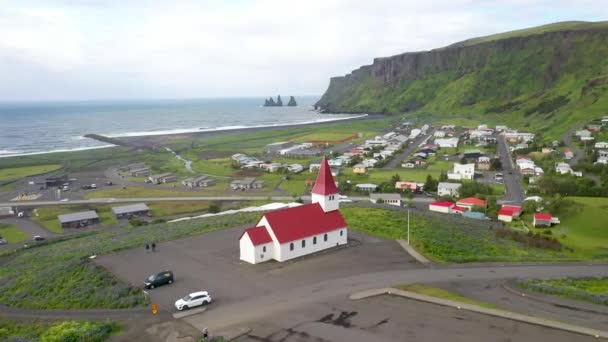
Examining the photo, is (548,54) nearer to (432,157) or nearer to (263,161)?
(432,157)

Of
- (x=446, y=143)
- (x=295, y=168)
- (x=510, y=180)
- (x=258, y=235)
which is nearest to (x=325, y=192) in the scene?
(x=258, y=235)

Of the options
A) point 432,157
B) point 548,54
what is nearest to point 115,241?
point 432,157

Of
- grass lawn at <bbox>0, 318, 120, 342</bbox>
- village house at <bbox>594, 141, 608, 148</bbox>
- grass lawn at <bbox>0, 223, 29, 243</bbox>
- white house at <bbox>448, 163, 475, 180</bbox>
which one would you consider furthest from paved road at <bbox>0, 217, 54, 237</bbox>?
village house at <bbox>594, 141, 608, 148</bbox>

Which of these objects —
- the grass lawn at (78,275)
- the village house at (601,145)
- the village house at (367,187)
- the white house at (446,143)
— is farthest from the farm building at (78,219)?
the village house at (601,145)

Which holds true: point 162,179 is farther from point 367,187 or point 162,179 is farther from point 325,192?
point 325,192

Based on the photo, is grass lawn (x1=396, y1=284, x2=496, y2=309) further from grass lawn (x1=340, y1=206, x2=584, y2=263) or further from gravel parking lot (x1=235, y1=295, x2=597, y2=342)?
grass lawn (x1=340, y1=206, x2=584, y2=263)

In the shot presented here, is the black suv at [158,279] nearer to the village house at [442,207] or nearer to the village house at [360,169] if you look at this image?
the village house at [442,207]
